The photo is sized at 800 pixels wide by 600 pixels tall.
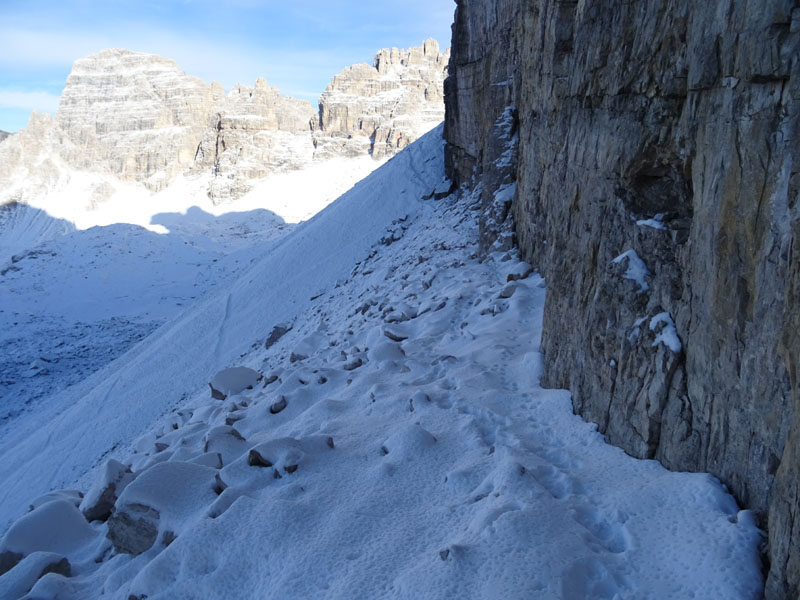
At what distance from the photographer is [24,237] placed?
198ft

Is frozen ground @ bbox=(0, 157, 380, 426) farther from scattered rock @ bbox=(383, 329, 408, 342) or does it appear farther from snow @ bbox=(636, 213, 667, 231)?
snow @ bbox=(636, 213, 667, 231)

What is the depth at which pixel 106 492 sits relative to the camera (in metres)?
5.34

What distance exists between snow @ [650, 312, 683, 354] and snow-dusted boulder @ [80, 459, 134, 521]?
500 centimetres

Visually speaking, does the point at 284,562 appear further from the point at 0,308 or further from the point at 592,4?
the point at 0,308

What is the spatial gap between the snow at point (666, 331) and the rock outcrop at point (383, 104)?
7164 centimetres

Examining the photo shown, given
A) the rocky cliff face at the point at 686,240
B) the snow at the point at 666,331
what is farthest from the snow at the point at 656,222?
the snow at the point at 666,331

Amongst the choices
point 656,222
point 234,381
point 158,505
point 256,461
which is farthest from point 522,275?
point 158,505

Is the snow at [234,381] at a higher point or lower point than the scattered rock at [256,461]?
lower

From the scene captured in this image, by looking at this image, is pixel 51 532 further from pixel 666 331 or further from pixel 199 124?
pixel 199 124

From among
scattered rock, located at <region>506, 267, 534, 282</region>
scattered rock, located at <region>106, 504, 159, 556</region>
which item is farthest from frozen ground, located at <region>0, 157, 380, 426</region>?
scattered rock, located at <region>506, 267, 534, 282</region>

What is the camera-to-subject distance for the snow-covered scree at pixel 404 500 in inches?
120

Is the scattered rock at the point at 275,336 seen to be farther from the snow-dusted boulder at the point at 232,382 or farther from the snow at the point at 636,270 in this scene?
the snow at the point at 636,270

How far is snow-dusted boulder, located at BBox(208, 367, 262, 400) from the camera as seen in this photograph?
864 centimetres

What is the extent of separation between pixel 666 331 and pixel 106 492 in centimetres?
523
